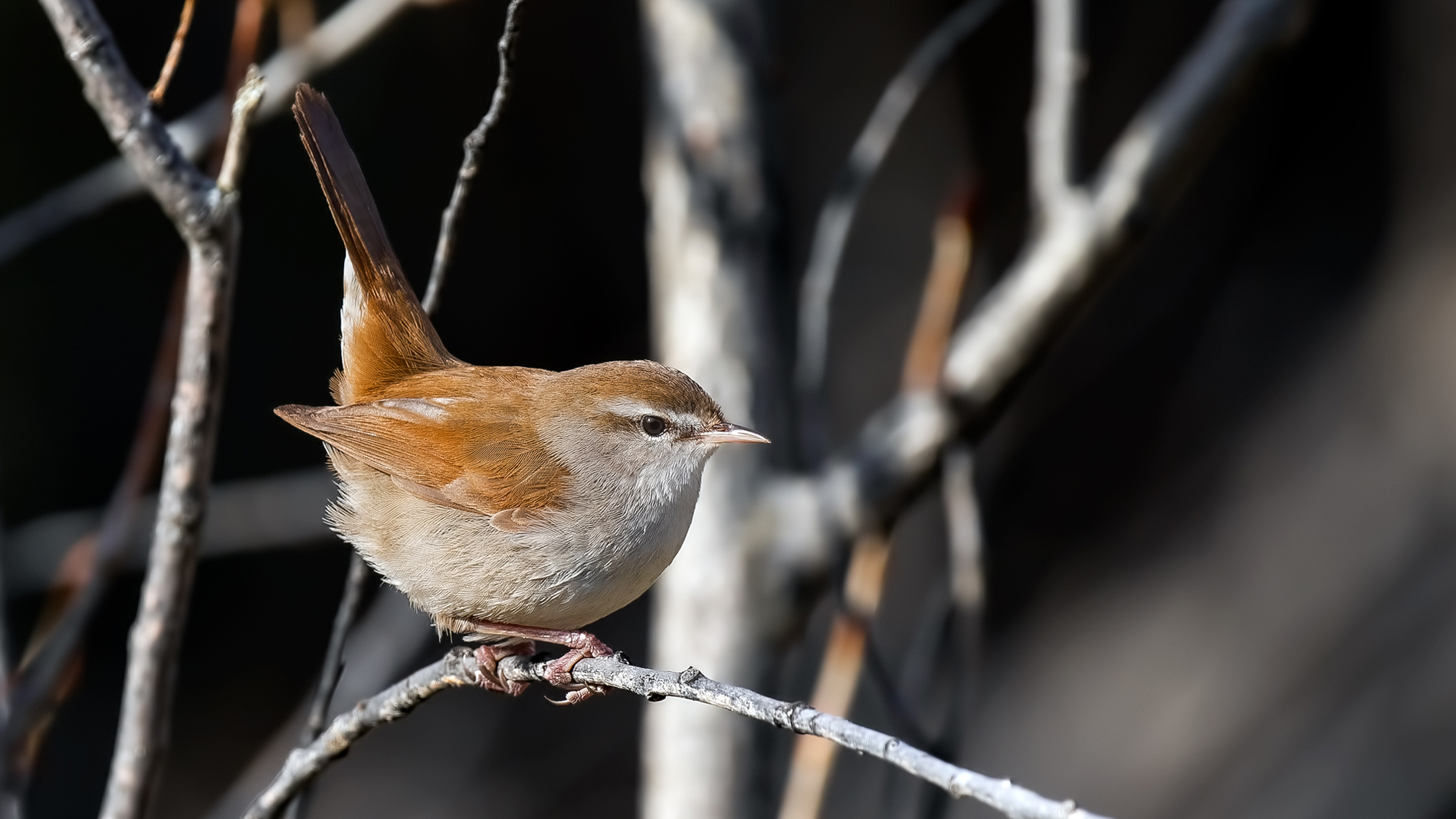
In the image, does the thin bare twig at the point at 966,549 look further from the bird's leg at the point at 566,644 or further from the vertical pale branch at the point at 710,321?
the bird's leg at the point at 566,644

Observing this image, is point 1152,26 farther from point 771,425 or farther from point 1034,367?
point 771,425

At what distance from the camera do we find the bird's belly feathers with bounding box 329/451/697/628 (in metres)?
2.36

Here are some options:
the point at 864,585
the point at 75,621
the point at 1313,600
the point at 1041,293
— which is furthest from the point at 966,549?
the point at 1313,600

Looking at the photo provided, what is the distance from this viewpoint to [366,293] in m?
2.75

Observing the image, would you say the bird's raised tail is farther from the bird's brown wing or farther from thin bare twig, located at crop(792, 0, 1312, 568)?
thin bare twig, located at crop(792, 0, 1312, 568)

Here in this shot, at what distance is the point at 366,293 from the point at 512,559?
75 centimetres

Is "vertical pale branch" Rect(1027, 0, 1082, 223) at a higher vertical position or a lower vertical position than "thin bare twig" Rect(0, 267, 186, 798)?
higher

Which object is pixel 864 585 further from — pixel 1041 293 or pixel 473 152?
pixel 473 152

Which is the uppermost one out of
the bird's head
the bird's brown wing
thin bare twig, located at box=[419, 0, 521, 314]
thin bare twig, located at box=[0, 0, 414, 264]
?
thin bare twig, located at box=[0, 0, 414, 264]

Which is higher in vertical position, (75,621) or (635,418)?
(635,418)

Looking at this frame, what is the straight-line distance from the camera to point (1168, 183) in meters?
3.32

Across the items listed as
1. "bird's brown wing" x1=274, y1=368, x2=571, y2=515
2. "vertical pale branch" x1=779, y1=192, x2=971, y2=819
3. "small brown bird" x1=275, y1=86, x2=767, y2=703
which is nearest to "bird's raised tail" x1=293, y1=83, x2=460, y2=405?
"small brown bird" x1=275, y1=86, x2=767, y2=703

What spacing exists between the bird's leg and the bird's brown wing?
0.26 meters

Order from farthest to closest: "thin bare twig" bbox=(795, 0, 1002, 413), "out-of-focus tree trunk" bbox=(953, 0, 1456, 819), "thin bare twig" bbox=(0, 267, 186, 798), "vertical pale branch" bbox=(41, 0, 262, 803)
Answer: "out-of-focus tree trunk" bbox=(953, 0, 1456, 819), "thin bare twig" bbox=(795, 0, 1002, 413), "thin bare twig" bbox=(0, 267, 186, 798), "vertical pale branch" bbox=(41, 0, 262, 803)
